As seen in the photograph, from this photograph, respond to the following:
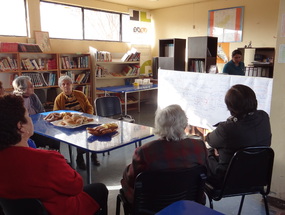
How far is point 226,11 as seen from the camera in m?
6.41

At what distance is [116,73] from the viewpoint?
7.01 meters

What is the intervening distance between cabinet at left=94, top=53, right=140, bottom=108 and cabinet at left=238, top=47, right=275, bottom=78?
2.78m

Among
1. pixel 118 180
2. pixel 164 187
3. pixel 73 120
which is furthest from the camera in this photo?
pixel 118 180

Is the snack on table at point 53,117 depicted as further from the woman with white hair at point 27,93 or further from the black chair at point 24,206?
the black chair at point 24,206

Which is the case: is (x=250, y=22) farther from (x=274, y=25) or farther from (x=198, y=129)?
(x=198, y=129)

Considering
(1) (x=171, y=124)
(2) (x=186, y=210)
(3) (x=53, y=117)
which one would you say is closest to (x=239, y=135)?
(1) (x=171, y=124)

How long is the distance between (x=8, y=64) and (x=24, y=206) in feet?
14.7

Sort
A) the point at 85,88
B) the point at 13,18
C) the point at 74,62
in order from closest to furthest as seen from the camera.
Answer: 1. the point at 13,18
2. the point at 74,62
3. the point at 85,88

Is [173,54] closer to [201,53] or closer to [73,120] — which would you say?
[201,53]

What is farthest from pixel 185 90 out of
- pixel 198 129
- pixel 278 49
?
pixel 278 49

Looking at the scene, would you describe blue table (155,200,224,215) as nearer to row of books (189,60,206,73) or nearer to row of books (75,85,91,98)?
row of books (189,60,206,73)

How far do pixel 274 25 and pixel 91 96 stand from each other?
14.5 feet

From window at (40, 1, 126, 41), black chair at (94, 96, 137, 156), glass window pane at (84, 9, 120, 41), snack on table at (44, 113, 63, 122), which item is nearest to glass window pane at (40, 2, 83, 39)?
window at (40, 1, 126, 41)

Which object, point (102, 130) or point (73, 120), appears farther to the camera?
point (73, 120)
